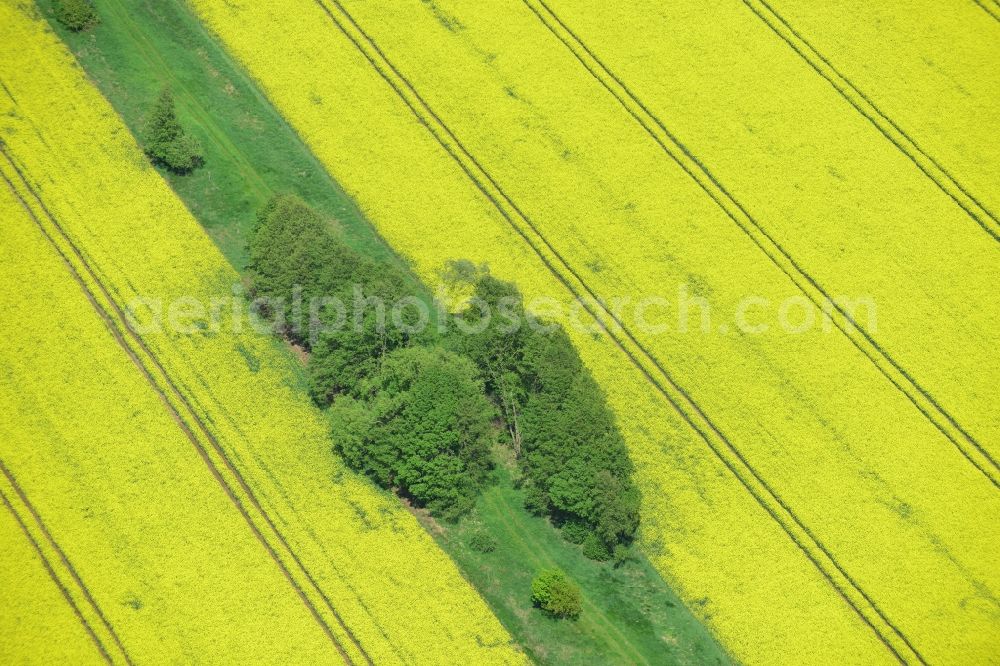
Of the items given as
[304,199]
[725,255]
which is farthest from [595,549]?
[304,199]

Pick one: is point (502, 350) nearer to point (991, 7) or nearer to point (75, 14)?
point (75, 14)

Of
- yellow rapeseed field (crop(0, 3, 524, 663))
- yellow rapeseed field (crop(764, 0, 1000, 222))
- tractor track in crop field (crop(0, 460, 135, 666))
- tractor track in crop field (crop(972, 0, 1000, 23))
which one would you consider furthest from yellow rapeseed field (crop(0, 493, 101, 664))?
tractor track in crop field (crop(972, 0, 1000, 23))

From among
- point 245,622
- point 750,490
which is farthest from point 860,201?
point 245,622

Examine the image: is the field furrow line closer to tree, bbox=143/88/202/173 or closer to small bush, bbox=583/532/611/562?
small bush, bbox=583/532/611/562

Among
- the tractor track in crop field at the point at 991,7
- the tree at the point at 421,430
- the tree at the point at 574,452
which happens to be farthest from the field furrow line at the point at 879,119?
the tree at the point at 421,430

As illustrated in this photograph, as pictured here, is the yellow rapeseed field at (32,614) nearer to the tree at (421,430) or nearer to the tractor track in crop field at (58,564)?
the tractor track in crop field at (58,564)

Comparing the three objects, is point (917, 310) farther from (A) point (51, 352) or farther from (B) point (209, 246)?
(A) point (51, 352)
